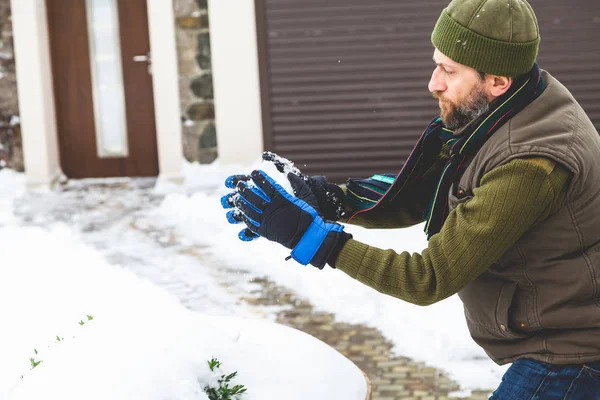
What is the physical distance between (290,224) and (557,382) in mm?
864

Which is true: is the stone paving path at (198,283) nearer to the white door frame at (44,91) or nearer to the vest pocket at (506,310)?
the white door frame at (44,91)

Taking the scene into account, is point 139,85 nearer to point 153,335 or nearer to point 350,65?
point 350,65

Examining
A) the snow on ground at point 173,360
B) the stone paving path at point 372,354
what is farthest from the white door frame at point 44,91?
the snow on ground at point 173,360

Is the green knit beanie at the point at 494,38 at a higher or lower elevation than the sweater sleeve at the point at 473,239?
higher

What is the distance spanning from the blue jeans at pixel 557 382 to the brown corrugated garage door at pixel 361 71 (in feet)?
25.0

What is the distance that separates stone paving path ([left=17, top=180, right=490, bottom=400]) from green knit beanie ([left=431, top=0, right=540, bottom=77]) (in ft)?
8.56

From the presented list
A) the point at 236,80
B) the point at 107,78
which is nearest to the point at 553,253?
the point at 236,80

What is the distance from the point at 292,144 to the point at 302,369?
7498mm

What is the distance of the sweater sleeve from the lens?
7.77 feet

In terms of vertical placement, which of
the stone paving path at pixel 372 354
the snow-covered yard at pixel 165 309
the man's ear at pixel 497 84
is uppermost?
the man's ear at pixel 497 84

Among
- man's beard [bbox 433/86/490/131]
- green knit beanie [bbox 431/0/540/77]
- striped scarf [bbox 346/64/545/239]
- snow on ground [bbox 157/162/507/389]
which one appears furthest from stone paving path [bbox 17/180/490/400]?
green knit beanie [bbox 431/0/540/77]

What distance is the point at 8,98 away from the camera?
10898 millimetres

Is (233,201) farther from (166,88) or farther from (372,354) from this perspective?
(166,88)

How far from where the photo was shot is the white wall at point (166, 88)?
411 inches
